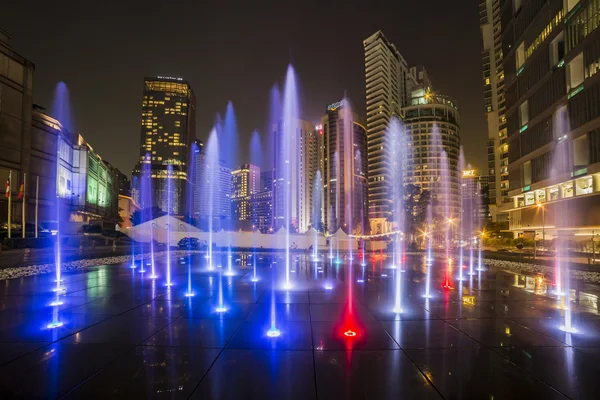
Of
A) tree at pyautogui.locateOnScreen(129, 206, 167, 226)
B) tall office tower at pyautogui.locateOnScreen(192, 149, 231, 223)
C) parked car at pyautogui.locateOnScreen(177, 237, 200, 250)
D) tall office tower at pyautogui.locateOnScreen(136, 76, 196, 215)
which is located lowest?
parked car at pyautogui.locateOnScreen(177, 237, 200, 250)

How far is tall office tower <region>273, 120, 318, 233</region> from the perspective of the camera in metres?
143

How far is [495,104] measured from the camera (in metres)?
106

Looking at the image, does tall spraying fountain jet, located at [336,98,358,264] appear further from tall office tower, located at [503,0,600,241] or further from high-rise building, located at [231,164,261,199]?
tall office tower, located at [503,0,600,241]

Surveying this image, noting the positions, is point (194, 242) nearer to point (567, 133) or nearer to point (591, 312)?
point (591, 312)

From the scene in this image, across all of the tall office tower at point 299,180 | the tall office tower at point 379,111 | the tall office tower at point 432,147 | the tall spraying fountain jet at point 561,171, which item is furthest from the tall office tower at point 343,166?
the tall spraying fountain jet at point 561,171

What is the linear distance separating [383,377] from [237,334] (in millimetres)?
2833

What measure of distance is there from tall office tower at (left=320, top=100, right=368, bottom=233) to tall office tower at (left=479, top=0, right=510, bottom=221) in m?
63.1

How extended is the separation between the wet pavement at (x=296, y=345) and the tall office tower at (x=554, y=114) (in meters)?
39.3

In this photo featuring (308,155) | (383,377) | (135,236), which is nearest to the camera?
(383,377)

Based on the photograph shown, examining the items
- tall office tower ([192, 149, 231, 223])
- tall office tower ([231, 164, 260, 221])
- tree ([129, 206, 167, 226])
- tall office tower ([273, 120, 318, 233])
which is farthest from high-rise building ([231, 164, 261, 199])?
tree ([129, 206, 167, 226])

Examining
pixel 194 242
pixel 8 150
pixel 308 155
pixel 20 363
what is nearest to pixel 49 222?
pixel 8 150

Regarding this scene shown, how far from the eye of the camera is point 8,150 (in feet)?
146

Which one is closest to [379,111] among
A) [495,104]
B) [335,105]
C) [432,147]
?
[432,147]

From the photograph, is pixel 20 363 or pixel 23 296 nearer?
pixel 20 363
